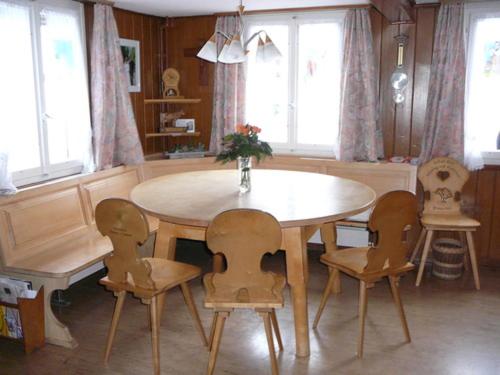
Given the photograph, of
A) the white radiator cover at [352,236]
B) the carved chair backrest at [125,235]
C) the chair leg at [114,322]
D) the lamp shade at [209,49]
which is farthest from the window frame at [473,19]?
the chair leg at [114,322]

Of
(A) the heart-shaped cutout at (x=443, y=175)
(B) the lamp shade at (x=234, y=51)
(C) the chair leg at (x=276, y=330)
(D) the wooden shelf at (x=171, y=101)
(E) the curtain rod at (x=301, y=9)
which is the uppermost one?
(E) the curtain rod at (x=301, y=9)

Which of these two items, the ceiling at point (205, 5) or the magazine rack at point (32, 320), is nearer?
Result: the magazine rack at point (32, 320)

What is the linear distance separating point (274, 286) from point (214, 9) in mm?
3049

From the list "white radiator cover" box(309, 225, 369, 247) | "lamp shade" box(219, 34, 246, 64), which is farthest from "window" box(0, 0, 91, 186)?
"white radiator cover" box(309, 225, 369, 247)

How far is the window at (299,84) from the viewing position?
4684 mm

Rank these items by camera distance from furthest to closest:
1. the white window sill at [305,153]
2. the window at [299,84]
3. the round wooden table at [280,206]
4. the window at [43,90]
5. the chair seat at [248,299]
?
the white window sill at [305,153]
the window at [299,84]
the window at [43,90]
the round wooden table at [280,206]
the chair seat at [248,299]

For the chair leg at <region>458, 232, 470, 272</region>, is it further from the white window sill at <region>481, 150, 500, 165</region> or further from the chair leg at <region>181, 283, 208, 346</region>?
the chair leg at <region>181, 283, 208, 346</region>

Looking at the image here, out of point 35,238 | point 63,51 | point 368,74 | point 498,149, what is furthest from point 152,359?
point 498,149

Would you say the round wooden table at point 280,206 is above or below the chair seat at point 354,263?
above

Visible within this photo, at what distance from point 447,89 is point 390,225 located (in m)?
1.95

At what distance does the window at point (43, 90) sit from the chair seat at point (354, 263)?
2.19 m

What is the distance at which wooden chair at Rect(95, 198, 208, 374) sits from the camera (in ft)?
8.30

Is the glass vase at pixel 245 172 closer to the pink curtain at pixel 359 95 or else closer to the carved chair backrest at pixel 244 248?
the carved chair backrest at pixel 244 248

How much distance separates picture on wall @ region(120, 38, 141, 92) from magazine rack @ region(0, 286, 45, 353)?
2355mm
